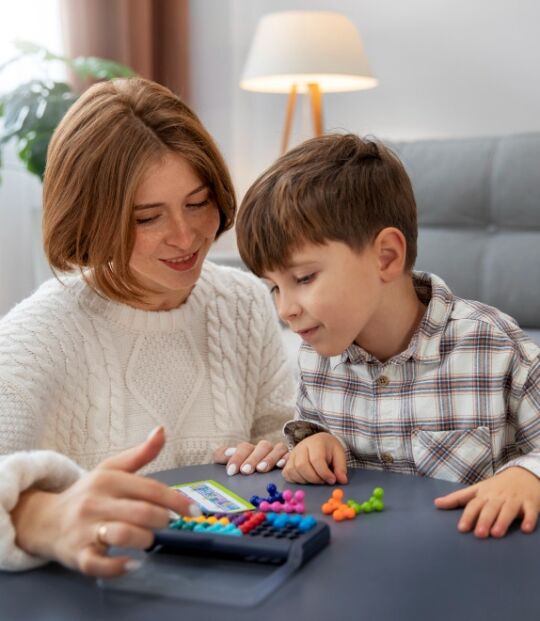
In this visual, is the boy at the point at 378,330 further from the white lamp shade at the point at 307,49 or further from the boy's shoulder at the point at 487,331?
the white lamp shade at the point at 307,49

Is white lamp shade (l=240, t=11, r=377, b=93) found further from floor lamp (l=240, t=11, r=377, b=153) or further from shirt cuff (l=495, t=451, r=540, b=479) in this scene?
shirt cuff (l=495, t=451, r=540, b=479)

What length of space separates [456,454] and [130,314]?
22.1 inches

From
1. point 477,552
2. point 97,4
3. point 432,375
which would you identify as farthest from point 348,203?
point 97,4

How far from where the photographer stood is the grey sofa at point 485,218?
2.61 meters

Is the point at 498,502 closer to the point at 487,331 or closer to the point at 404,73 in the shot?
the point at 487,331

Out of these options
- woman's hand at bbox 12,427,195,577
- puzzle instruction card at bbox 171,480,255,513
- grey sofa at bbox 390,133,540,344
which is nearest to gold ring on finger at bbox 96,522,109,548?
woman's hand at bbox 12,427,195,577

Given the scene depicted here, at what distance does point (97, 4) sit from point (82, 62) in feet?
1.72

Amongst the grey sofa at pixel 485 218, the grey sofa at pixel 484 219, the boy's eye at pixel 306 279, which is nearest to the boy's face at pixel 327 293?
the boy's eye at pixel 306 279

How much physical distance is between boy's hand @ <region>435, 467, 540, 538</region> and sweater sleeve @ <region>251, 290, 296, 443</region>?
60 cm

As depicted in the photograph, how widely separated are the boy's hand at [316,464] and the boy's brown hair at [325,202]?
0.80ft

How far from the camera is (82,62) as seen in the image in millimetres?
3137

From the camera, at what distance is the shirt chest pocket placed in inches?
45.7

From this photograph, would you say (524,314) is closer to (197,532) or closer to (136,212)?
(136,212)

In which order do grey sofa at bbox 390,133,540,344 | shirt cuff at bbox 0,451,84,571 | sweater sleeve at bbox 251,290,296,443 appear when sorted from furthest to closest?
grey sofa at bbox 390,133,540,344
sweater sleeve at bbox 251,290,296,443
shirt cuff at bbox 0,451,84,571
